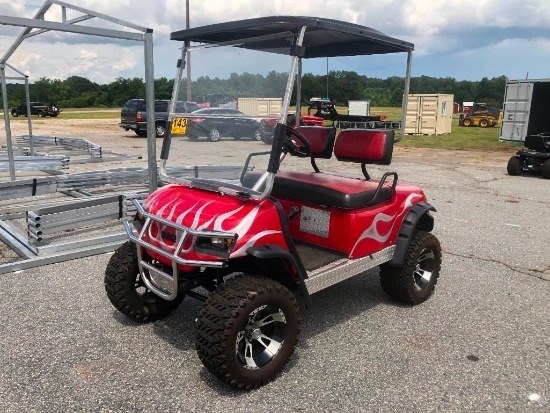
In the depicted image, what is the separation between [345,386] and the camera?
2967 mm

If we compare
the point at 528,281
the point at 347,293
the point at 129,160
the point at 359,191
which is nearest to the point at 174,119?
the point at 359,191

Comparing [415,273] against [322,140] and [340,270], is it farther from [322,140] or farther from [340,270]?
[322,140]

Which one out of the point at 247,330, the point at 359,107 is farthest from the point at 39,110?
the point at 247,330

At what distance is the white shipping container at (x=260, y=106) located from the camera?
3131 mm

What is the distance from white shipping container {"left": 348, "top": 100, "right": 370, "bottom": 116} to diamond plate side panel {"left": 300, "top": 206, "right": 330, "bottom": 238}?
3.64 ft

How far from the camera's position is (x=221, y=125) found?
11.3ft

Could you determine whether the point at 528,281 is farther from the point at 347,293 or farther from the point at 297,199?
the point at 297,199

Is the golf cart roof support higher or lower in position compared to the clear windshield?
higher

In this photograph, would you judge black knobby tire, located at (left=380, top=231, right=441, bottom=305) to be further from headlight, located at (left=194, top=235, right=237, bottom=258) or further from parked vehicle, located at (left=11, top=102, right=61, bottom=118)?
parked vehicle, located at (left=11, top=102, right=61, bottom=118)

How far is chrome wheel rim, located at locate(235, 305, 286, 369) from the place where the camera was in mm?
2873

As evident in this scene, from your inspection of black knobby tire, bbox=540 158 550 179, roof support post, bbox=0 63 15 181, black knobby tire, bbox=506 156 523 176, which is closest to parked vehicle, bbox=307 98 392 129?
roof support post, bbox=0 63 15 181

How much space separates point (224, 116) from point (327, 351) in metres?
1.81

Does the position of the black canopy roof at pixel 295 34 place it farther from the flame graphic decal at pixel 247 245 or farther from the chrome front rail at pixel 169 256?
the chrome front rail at pixel 169 256

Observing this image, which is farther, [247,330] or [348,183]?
[348,183]
